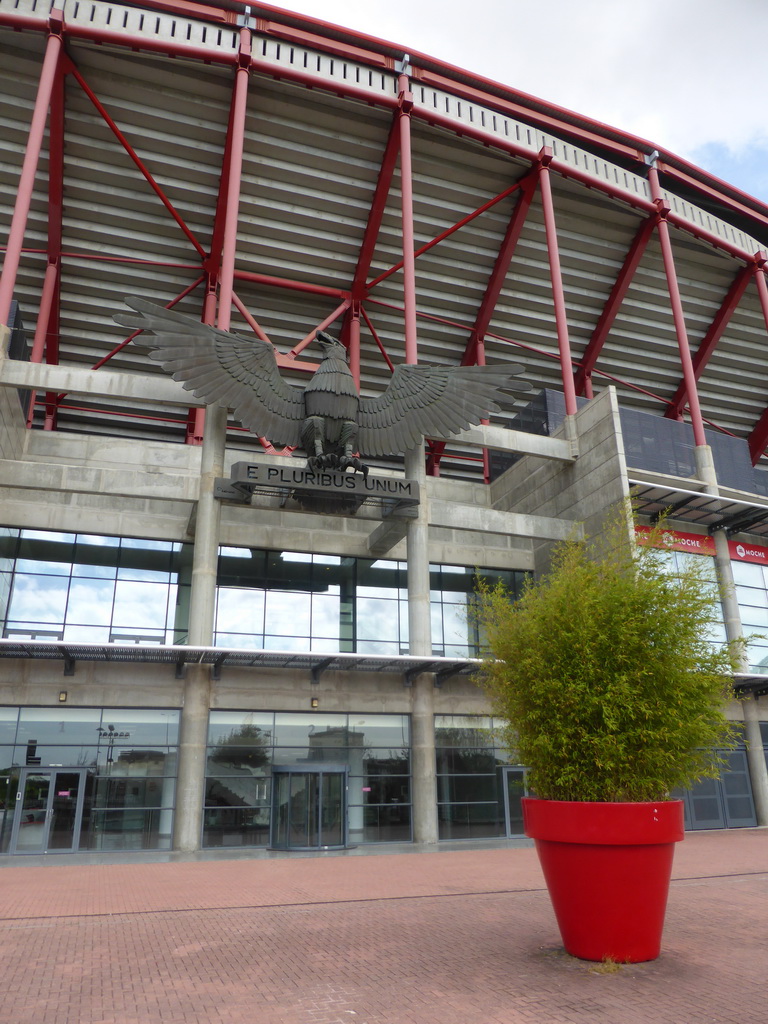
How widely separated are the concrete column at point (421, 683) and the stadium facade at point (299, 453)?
0.09 metres

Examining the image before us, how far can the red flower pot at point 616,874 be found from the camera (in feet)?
24.2

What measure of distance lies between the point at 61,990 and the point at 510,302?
1267 inches

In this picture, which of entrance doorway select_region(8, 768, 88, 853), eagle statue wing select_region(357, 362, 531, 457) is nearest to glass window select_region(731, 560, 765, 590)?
eagle statue wing select_region(357, 362, 531, 457)

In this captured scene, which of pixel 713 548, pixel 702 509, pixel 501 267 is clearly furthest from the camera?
pixel 501 267

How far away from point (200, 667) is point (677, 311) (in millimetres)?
22740

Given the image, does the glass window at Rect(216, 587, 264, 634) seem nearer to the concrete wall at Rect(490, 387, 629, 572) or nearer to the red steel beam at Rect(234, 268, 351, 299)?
the concrete wall at Rect(490, 387, 629, 572)

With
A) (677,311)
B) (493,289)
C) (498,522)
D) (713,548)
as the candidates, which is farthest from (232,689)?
(677,311)

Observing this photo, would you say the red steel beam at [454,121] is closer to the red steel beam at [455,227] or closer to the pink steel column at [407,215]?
the pink steel column at [407,215]

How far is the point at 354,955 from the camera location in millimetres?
7984

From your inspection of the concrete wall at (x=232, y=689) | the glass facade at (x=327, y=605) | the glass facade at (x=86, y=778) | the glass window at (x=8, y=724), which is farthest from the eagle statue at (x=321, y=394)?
the glass window at (x=8, y=724)

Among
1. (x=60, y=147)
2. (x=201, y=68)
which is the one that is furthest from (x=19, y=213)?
(x=201, y=68)

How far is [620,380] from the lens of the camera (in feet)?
121

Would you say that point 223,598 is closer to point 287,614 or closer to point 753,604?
point 287,614

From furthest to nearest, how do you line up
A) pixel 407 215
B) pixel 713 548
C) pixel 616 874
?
pixel 713 548, pixel 407 215, pixel 616 874
